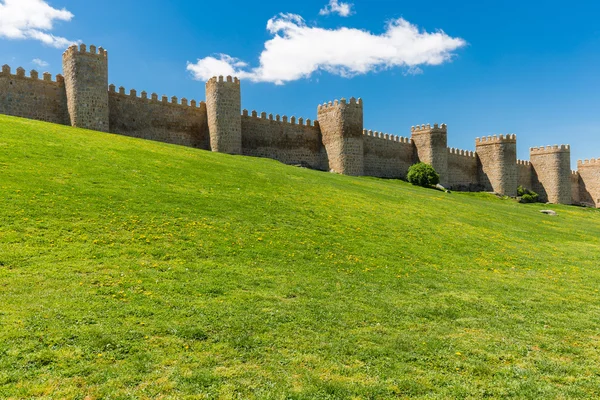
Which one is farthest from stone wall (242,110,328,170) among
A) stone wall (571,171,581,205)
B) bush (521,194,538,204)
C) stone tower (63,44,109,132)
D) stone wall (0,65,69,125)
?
stone wall (571,171,581,205)

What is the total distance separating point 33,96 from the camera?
1464 inches

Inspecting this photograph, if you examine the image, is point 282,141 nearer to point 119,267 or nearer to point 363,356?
point 119,267

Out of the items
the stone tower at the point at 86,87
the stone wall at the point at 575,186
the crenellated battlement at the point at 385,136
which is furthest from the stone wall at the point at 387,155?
the stone wall at the point at 575,186

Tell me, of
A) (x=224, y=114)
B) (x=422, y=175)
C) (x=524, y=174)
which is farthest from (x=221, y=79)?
(x=524, y=174)

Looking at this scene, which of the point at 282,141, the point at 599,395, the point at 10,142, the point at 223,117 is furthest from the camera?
the point at 282,141

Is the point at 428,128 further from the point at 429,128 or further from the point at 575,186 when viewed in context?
the point at 575,186

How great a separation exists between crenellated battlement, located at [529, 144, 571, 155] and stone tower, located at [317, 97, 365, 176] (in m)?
39.7

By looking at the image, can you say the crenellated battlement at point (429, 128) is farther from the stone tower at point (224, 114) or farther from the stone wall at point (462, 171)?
the stone tower at point (224, 114)

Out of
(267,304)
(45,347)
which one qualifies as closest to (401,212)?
(267,304)

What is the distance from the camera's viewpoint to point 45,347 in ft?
26.0

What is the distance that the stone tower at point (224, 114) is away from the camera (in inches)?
1772

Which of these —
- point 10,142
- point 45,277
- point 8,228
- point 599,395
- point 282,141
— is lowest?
point 599,395

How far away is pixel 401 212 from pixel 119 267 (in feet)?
56.8

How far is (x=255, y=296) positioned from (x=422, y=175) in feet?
160
